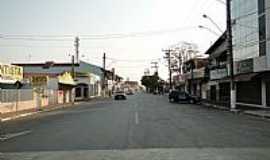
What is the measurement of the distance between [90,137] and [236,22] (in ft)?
120

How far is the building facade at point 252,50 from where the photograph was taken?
40250 millimetres

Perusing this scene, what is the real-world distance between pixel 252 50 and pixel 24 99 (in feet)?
74.7

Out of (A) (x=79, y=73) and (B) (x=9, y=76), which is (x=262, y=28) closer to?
(B) (x=9, y=76)

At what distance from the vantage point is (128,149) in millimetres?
14078

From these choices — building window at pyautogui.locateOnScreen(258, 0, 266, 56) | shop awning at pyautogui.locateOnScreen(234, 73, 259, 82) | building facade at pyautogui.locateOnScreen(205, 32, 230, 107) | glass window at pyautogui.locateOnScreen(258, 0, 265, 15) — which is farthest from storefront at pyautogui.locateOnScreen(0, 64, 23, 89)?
building facade at pyautogui.locateOnScreen(205, 32, 230, 107)

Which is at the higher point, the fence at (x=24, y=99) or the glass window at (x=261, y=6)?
the glass window at (x=261, y=6)

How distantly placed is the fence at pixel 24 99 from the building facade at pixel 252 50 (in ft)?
70.0

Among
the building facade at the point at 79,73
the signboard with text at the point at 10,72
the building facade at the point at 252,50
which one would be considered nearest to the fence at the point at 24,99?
the signboard with text at the point at 10,72

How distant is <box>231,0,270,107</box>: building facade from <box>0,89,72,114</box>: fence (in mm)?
21330

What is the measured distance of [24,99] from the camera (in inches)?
1880

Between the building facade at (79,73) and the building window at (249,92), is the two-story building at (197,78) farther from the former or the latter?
the building window at (249,92)

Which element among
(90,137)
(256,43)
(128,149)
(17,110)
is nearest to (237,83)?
(256,43)

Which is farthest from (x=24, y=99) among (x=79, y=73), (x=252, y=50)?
(x=79, y=73)

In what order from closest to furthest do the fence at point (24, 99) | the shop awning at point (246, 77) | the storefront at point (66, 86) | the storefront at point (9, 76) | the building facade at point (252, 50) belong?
1. the building facade at point (252, 50)
2. the fence at point (24, 99)
3. the shop awning at point (246, 77)
4. the storefront at point (9, 76)
5. the storefront at point (66, 86)
